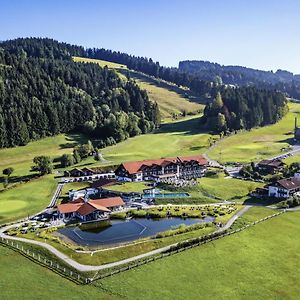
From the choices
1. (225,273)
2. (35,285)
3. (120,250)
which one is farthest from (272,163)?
(35,285)

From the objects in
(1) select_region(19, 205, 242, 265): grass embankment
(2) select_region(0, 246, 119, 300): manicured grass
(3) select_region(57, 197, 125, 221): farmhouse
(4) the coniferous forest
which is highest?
(4) the coniferous forest

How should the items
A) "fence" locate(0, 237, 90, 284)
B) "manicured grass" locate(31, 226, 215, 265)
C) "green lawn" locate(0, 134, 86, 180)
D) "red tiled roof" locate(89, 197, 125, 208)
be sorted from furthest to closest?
"green lawn" locate(0, 134, 86, 180)
"red tiled roof" locate(89, 197, 125, 208)
"manicured grass" locate(31, 226, 215, 265)
"fence" locate(0, 237, 90, 284)

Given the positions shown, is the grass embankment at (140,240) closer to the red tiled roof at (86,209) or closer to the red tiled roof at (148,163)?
the red tiled roof at (86,209)

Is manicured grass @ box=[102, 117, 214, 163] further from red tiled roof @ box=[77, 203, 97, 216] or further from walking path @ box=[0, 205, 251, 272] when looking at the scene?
walking path @ box=[0, 205, 251, 272]

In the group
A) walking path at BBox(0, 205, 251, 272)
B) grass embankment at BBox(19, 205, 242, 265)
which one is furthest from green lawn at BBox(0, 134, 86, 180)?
grass embankment at BBox(19, 205, 242, 265)

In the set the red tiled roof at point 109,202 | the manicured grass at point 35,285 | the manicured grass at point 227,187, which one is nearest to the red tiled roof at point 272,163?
the manicured grass at point 227,187

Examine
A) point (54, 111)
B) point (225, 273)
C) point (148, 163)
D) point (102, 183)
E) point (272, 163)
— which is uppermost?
point (54, 111)

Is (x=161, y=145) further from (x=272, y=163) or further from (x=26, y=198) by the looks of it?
(x=26, y=198)
